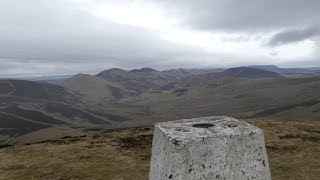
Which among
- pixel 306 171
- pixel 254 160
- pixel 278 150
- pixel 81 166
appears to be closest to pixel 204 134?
pixel 254 160

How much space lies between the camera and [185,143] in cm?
980

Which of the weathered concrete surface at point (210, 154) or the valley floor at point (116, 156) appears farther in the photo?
the valley floor at point (116, 156)

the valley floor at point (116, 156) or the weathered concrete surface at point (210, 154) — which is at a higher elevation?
the weathered concrete surface at point (210, 154)

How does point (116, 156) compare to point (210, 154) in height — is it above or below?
below

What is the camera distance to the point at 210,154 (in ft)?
32.8

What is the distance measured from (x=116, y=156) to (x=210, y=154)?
2080 cm

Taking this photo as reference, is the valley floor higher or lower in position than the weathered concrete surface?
lower

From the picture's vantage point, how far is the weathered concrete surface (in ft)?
32.2

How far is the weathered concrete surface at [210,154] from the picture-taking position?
32.2ft

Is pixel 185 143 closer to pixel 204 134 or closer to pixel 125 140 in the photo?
pixel 204 134

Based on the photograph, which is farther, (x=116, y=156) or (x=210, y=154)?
(x=116, y=156)

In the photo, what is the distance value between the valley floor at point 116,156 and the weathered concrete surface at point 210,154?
14061 millimetres

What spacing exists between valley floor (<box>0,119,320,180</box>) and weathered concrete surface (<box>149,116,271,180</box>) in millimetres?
14061

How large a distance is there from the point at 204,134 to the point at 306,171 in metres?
16.7
